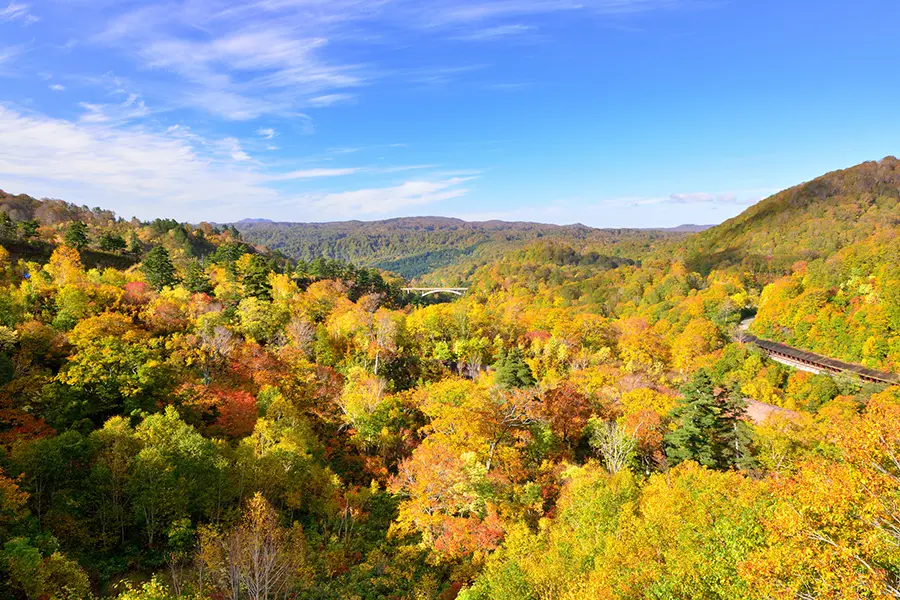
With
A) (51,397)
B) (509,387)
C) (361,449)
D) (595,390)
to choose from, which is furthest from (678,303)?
(51,397)

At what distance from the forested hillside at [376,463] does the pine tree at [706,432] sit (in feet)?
0.55

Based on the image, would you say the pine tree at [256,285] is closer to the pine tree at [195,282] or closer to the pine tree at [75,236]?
the pine tree at [195,282]

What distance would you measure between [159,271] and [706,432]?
55560 millimetres

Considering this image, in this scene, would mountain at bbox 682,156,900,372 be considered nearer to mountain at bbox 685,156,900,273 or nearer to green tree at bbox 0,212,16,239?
mountain at bbox 685,156,900,273

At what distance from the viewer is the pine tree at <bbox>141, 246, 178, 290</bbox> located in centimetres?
5075

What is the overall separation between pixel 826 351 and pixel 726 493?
67.1m

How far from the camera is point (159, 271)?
51344 millimetres

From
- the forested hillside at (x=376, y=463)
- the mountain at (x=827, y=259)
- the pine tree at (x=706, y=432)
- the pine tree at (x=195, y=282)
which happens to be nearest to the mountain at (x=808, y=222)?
the mountain at (x=827, y=259)

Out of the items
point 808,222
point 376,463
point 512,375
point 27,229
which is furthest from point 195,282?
point 808,222

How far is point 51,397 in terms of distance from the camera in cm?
2456

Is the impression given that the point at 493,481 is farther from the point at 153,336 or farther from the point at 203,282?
the point at 203,282

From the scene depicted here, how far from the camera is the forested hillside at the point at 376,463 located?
1349 centimetres

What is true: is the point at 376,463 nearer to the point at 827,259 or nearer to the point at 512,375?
the point at 512,375

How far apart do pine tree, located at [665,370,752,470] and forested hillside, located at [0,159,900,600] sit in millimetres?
168
